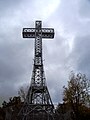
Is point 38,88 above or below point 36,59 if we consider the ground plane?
below

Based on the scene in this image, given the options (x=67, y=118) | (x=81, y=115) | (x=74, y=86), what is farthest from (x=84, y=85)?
(x=67, y=118)

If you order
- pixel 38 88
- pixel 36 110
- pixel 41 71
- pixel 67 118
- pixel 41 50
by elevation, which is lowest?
pixel 67 118

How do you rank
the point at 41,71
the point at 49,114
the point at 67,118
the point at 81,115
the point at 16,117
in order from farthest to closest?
the point at 81,115 → the point at 41,71 → the point at 49,114 → the point at 16,117 → the point at 67,118

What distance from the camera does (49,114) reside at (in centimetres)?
4009

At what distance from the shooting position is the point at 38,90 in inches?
1676

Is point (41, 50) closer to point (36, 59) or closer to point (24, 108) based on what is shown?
point (36, 59)

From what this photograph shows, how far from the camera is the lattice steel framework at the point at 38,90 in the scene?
4088 cm

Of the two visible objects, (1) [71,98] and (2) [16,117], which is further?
(1) [71,98]

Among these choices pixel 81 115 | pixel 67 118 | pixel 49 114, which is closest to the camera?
pixel 67 118

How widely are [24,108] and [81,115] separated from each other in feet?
39.6

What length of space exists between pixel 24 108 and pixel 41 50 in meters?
9.96

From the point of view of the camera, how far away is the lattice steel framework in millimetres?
40875

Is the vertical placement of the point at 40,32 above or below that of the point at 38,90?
above

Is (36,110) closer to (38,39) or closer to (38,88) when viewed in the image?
(38,88)
